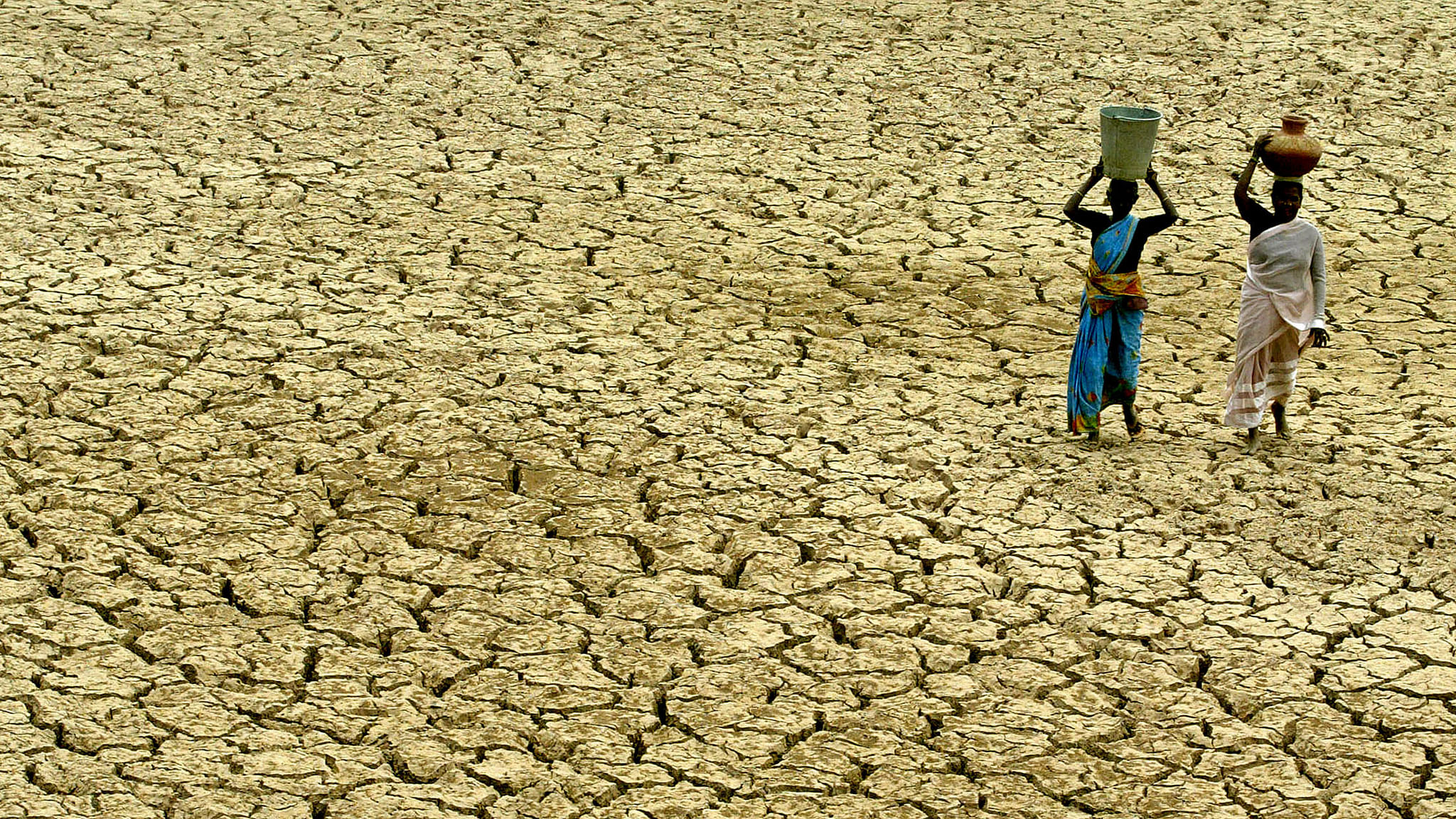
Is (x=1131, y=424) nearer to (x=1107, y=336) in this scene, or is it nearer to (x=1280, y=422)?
(x=1107, y=336)

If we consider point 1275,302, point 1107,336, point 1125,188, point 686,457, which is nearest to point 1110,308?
point 1107,336

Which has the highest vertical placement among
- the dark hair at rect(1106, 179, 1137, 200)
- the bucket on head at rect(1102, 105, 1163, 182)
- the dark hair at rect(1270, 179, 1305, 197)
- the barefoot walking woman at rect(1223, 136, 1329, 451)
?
the bucket on head at rect(1102, 105, 1163, 182)

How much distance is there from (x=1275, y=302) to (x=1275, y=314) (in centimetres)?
5

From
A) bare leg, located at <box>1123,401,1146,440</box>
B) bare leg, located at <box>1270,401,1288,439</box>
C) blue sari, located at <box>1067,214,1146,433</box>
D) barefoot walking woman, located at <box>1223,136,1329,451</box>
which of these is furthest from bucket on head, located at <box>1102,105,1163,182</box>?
bare leg, located at <box>1270,401,1288,439</box>

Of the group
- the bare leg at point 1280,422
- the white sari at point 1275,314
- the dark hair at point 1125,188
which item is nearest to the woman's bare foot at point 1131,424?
the white sari at point 1275,314

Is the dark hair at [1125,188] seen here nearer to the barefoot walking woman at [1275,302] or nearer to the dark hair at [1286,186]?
the barefoot walking woman at [1275,302]

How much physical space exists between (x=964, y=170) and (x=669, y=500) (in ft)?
11.9

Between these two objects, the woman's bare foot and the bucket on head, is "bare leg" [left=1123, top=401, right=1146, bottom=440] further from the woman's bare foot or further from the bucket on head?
the bucket on head

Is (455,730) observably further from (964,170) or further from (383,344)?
(964,170)

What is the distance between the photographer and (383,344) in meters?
6.70

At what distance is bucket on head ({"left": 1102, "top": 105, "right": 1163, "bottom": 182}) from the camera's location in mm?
5617

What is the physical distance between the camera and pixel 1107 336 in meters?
5.89

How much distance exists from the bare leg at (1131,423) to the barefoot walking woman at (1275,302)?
32 centimetres

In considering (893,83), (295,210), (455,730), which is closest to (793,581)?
(455,730)
